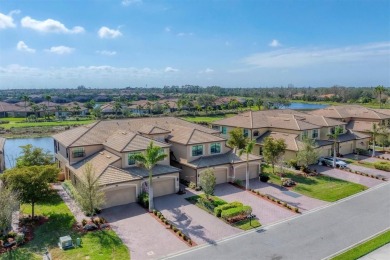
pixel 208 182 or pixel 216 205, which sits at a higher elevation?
pixel 208 182

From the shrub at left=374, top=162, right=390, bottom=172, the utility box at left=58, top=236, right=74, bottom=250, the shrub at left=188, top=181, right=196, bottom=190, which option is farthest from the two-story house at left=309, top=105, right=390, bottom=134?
the utility box at left=58, top=236, right=74, bottom=250

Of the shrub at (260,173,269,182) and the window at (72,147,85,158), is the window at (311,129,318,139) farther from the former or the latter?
the window at (72,147,85,158)

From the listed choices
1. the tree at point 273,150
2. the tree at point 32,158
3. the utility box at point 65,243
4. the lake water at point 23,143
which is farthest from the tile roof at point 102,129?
the lake water at point 23,143

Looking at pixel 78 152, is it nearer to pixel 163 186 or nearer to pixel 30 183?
pixel 30 183

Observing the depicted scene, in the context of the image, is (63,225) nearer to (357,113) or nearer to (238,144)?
(238,144)

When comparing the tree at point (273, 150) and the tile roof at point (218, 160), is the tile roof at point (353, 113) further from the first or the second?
the tile roof at point (218, 160)

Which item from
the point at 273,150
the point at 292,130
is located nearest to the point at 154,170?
the point at 273,150
